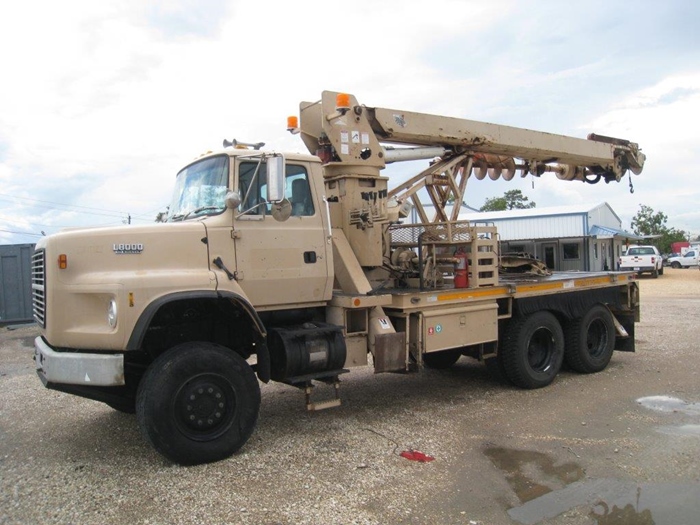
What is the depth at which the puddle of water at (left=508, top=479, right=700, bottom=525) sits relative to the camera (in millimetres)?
4027

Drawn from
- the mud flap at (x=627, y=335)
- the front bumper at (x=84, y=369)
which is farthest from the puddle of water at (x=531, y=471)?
the mud flap at (x=627, y=335)

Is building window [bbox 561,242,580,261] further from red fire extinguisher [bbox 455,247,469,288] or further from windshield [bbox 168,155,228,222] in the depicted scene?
windshield [bbox 168,155,228,222]

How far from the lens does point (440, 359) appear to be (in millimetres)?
9016

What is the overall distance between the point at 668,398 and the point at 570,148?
4.14 meters

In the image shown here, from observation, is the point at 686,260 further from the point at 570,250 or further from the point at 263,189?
the point at 263,189

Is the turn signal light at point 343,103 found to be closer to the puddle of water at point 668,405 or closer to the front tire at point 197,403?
the front tire at point 197,403

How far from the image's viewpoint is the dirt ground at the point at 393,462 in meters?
4.17

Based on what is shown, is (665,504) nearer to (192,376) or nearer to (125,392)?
(192,376)

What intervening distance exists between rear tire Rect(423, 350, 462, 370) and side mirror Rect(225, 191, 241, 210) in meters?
4.57

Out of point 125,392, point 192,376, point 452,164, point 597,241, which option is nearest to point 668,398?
point 452,164

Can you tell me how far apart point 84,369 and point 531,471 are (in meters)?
3.75

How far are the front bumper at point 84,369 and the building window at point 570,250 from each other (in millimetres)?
32099

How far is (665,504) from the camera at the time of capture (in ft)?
13.9

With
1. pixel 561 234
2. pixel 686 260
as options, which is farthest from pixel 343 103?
pixel 686 260
